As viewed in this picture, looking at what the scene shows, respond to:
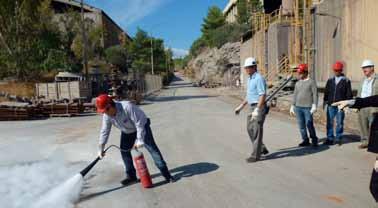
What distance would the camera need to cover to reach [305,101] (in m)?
8.84

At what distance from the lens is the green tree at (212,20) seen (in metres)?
94.1

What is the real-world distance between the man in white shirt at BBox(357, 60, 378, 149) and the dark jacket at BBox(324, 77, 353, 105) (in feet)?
1.55

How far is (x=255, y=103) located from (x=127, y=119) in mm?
2564

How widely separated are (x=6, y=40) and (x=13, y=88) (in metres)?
5.76

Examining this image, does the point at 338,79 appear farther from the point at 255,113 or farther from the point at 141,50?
the point at 141,50

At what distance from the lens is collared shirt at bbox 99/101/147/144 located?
20.3ft

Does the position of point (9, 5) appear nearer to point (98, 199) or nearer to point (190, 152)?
point (190, 152)

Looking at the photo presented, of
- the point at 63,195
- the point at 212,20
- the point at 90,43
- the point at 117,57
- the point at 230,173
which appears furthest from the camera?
the point at 212,20

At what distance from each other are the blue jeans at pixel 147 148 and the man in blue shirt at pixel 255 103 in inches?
75.5

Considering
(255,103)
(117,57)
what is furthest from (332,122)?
(117,57)

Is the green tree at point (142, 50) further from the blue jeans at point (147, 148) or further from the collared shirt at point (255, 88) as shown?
the blue jeans at point (147, 148)

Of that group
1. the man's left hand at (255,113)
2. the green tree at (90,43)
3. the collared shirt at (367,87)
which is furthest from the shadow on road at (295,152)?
the green tree at (90,43)

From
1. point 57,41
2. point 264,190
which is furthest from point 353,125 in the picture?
point 57,41

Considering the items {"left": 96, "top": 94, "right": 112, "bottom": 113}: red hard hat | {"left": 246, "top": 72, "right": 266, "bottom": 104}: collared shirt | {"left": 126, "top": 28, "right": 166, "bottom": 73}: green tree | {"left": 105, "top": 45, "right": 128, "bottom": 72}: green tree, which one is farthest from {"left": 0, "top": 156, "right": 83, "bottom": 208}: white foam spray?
{"left": 126, "top": 28, "right": 166, "bottom": 73}: green tree
